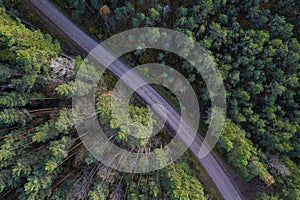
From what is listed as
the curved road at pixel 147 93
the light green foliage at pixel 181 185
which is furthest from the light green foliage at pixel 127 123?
the curved road at pixel 147 93

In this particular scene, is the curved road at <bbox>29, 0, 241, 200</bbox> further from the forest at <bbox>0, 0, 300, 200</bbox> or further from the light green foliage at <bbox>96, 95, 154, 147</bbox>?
the light green foliage at <bbox>96, 95, 154, 147</bbox>

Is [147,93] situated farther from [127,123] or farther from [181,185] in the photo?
[181,185]

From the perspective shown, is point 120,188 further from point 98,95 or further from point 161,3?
point 161,3

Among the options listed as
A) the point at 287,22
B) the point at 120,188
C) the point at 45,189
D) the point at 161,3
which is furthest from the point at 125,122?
the point at 287,22

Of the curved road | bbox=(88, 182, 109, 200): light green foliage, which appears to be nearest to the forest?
bbox=(88, 182, 109, 200): light green foliage

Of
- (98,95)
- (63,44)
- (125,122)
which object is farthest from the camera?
(63,44)
